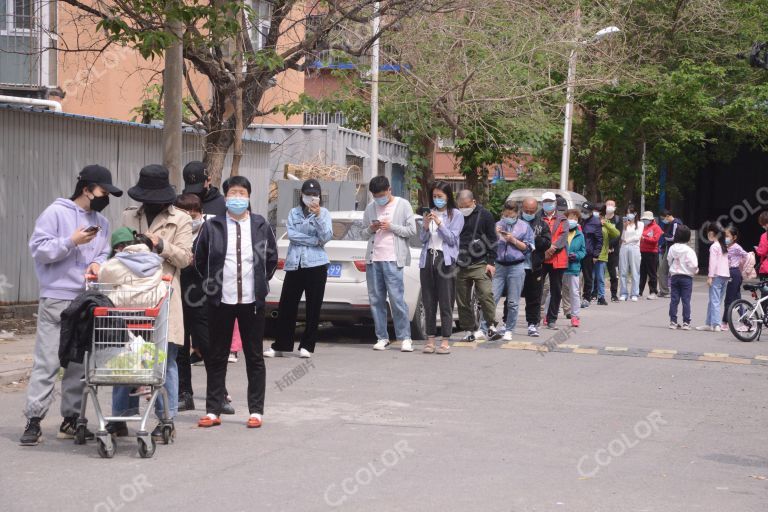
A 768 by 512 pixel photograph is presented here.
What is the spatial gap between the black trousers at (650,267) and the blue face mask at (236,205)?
17.2 meters

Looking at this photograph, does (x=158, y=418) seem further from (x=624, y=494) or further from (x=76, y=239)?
(x=624, y=494)

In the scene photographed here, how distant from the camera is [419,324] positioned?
14648 mm

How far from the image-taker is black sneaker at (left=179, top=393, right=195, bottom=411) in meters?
9.43

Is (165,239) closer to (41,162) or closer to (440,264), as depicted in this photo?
(440,264)

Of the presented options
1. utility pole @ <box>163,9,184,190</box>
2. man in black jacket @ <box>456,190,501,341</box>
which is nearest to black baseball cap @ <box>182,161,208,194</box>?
utility pole @ <box>163,9,184,190</box>

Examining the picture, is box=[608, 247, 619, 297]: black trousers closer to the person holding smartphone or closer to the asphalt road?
the person holding smartphone

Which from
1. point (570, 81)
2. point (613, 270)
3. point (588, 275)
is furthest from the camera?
point (613, 270)

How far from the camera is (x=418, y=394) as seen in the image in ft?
34.1

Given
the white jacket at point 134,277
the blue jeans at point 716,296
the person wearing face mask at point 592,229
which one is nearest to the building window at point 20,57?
the person wearing face mask at point 592,229

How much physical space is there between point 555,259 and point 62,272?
10.0 metres

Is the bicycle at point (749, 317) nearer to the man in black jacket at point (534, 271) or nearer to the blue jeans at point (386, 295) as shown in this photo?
the man in black jacket at point (534, 271)

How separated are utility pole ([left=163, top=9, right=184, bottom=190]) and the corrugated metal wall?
303cm

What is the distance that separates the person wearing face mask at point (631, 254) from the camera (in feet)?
78.4

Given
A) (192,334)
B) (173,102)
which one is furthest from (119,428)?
(173,102)
